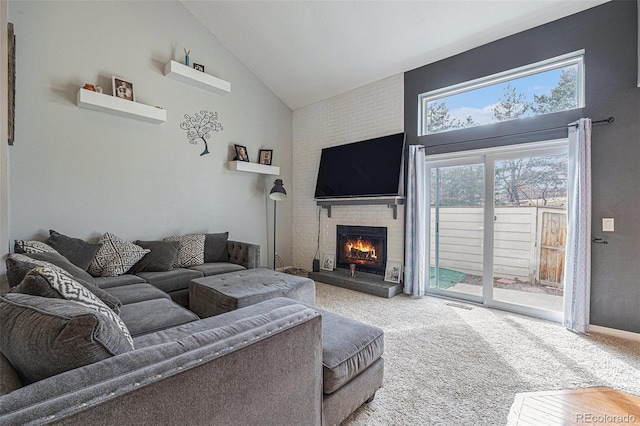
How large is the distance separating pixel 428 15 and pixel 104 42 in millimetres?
3921

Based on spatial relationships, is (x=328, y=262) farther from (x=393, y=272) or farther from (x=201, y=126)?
(x=201, y=126)

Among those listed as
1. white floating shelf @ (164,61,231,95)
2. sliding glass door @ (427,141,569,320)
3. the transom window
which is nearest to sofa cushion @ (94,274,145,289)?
white floating shelf @ (164,61,231,95)

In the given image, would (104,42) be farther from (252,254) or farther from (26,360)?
(26,360)

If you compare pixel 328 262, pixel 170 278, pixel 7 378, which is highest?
A: pixel 7 378

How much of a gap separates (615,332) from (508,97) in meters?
2.69

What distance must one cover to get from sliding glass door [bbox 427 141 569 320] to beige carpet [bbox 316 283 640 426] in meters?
0.38

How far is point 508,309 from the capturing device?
3346mm

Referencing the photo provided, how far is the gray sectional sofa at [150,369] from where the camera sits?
2.24 feet

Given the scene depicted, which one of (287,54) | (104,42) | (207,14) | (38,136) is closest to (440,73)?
(287,54)

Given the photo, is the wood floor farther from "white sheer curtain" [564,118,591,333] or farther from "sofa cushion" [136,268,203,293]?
"sofa cushion" [136,268,203,293]

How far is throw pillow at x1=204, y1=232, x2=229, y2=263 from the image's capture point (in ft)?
13.5

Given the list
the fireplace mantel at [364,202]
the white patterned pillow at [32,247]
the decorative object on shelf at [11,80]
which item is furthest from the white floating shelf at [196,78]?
the white patterned pillow at [32,247]

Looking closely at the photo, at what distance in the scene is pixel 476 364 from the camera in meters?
2.21

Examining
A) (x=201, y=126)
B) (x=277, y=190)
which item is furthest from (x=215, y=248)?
(x=201, y=126)
